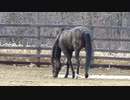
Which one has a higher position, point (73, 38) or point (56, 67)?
point (73, 38)

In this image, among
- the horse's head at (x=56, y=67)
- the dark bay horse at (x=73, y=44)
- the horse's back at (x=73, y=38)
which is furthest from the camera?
the horse's head at (x=56, y=67)

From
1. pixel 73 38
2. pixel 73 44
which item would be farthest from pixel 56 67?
pixel 73 38

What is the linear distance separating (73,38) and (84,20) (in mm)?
10129

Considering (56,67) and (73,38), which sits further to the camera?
(56,67)

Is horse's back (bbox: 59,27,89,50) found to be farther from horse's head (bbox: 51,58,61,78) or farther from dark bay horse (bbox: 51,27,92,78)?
horse's head (bbox: 51,58,61,78)

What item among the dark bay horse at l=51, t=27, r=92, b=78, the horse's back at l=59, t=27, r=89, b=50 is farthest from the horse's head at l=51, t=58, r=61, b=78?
the horse's back at l=59, t=27, r=89, b=50

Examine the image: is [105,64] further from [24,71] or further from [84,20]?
[84,20]

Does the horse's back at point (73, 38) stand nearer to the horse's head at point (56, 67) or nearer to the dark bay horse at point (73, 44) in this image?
the dark bay horse at point (73, 44)

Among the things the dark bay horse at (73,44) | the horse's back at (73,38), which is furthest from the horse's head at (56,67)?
the horse's back at (73,38)

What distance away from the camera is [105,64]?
49.4 ft

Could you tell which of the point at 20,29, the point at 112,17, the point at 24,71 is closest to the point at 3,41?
the point at 20,29

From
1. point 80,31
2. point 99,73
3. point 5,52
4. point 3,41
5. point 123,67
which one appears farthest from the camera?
point 3,41

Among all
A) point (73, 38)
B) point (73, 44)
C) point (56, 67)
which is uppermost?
point (73, 38)

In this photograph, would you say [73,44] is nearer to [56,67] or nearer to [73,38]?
[73,38]
